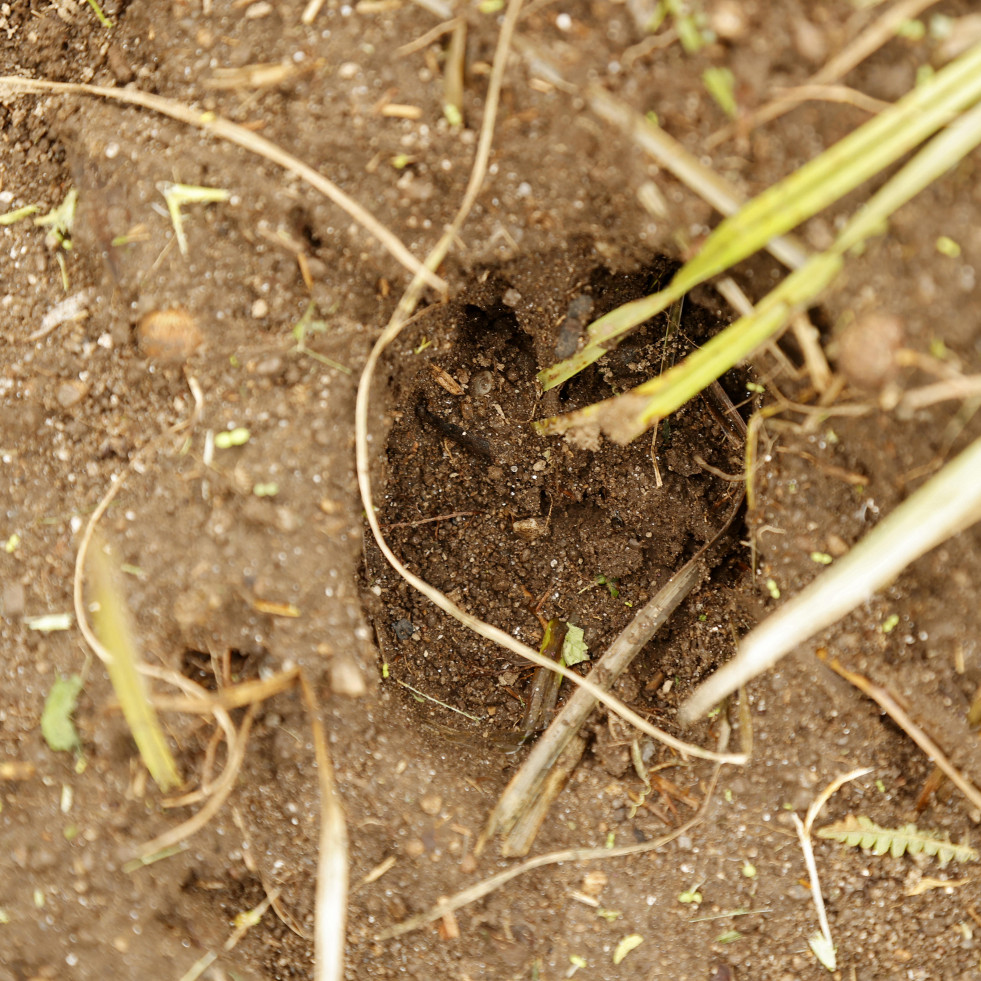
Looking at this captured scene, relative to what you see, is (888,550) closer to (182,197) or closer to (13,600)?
(182,197)

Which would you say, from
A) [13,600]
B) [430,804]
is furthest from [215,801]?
[13,600]

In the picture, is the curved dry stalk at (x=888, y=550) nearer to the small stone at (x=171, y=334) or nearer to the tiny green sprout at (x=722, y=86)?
the tiny green sprout at (x=722, y=86)

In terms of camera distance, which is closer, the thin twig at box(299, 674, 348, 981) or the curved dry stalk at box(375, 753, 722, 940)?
the thin twig at box(299, 674, 348, 981)

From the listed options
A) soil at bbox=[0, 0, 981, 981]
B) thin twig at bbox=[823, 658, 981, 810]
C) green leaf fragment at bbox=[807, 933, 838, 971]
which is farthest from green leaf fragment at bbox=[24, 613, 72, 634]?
green leaf fragment at bbox=[807, 933, 838, 971]

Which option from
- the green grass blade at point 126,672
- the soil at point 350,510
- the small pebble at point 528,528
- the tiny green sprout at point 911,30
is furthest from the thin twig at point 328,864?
the tiny green sprout at point 911,30

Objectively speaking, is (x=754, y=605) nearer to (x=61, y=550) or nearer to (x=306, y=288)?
(x=306, y=288)

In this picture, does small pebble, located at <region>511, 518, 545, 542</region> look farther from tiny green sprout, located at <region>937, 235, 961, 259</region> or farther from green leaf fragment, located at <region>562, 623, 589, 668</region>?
tiny green sprout, located at <region>937, 235, 961, 259</region>
